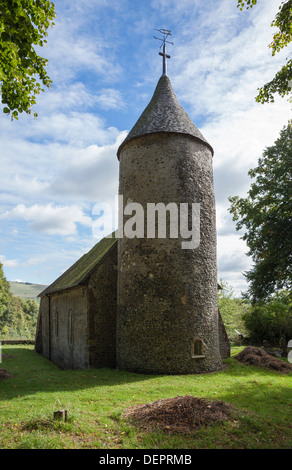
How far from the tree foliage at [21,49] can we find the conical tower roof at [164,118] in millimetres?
7950

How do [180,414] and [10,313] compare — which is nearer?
[180,414]

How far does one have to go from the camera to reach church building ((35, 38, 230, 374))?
45.1 feet

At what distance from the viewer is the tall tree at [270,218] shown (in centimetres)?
1816

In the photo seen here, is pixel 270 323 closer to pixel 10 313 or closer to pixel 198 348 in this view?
pixel 198 348

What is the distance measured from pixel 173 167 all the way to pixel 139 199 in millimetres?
2124

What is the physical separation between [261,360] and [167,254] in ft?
24.5

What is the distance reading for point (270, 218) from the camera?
1866 cm

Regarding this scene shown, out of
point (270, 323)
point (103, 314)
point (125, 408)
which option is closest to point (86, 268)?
point (103, 314)

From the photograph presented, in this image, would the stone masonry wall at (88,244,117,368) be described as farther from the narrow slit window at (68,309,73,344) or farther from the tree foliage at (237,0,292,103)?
the tree foliage at (237,0,292,103)

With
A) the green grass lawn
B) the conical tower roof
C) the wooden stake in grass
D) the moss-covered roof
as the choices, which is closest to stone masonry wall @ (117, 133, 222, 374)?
the conical tower roof

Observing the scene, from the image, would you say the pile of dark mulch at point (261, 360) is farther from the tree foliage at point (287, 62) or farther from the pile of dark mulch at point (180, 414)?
the tree foliage at point (287, 62)

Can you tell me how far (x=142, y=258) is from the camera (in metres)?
14.6
